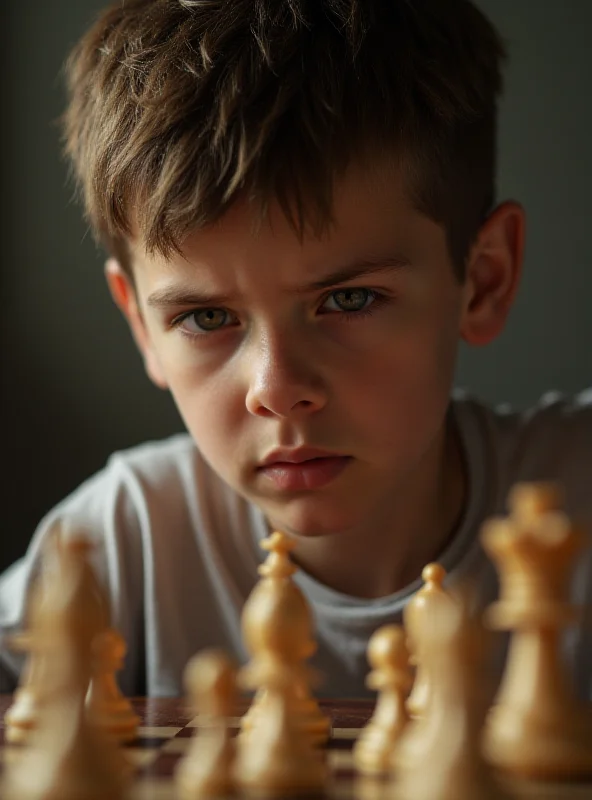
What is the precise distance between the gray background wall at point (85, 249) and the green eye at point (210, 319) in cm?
89

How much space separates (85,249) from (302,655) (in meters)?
1.40

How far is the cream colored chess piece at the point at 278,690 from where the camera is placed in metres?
0.60

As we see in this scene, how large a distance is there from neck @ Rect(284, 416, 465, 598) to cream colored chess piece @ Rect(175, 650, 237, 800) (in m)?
0.77

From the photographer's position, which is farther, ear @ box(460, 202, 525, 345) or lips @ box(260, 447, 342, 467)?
ear @ box(460, 202, 525, 345)

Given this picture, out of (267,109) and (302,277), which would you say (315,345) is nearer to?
(302,277)

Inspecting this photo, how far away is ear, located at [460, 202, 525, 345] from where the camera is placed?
1.32m

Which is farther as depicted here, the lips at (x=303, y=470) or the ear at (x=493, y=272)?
the ear at (x=493, y=272)

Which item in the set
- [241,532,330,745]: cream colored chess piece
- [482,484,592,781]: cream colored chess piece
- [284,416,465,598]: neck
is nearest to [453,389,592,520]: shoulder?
[284,416,465,598]: neck

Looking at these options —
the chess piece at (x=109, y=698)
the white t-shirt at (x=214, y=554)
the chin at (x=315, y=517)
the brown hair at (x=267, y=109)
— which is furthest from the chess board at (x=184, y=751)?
the brown hair at (x=267, y=109)

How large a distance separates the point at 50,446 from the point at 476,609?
1.51 meters

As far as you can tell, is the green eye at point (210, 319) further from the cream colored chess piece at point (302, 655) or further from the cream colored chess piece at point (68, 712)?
the cream colored chess piece at point (68, 712)

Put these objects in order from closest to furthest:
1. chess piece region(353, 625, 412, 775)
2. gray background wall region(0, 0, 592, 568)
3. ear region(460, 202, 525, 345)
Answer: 1. chess piece region(353, 625, 412, 775)
2. ear region(460, 202, 525, 345)
3. gray background wall region(0, 0, 592, 568)

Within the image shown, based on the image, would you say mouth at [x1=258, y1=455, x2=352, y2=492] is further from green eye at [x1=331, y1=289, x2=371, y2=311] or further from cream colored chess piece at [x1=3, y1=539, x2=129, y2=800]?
cream colored chess piece at [x1=3, y1=539, x2=129, y2=800]

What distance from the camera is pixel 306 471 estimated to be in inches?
44.1
